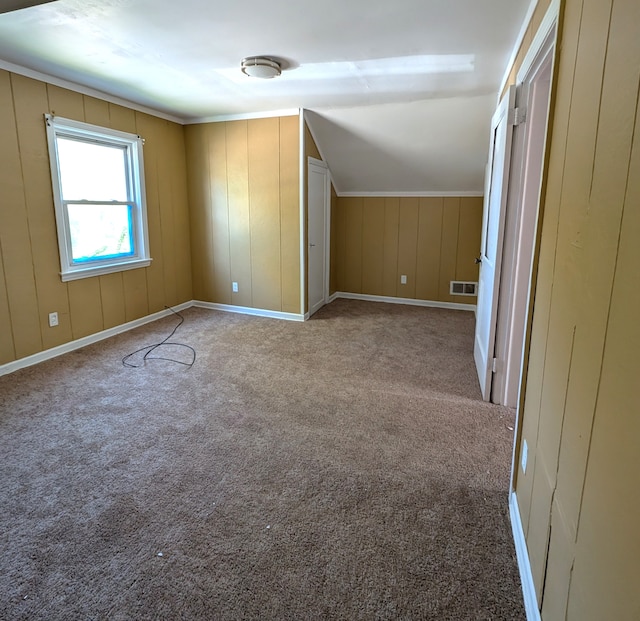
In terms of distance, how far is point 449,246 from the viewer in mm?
5422

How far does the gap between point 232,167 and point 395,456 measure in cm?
392

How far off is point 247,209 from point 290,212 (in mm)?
577

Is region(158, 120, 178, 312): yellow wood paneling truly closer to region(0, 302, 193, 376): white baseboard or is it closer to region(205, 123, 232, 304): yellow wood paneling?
region(0, 302, 193, 376): white baseboard

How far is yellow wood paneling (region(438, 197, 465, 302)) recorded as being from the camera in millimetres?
5328

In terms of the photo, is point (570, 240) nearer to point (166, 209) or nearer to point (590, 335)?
point (590, 335)

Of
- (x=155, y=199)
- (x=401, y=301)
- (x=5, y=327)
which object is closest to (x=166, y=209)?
(x=155, y=199)

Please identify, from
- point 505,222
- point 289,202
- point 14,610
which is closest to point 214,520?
point 14,610

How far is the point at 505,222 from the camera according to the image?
2.73 m

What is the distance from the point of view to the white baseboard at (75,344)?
3.46m

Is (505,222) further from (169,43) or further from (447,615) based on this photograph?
(169,43)

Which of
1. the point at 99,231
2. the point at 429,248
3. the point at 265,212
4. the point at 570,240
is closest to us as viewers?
the point at 570,240

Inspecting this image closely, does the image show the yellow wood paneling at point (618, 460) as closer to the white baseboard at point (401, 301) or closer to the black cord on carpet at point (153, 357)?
the black cord on carpet at point (153, 357)

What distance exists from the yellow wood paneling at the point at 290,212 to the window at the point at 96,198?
152 centimetres

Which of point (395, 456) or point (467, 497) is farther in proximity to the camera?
point (395, 456)
